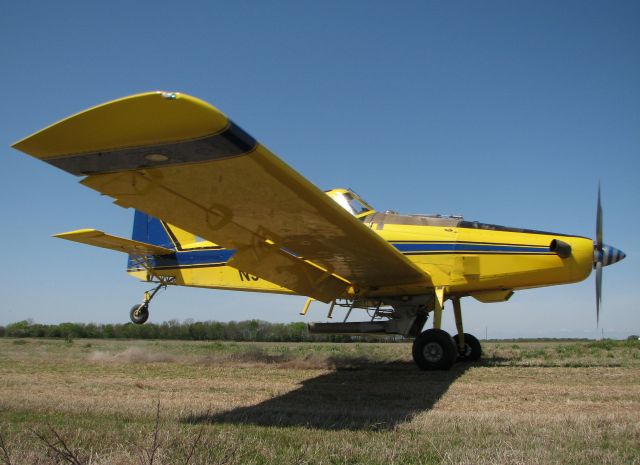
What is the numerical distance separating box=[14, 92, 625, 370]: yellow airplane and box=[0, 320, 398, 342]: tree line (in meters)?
18.5

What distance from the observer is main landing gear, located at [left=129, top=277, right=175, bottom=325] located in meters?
13.4

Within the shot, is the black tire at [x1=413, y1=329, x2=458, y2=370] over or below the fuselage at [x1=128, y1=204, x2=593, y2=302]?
below

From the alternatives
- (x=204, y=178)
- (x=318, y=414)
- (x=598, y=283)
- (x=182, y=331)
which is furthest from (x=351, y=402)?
(x=182, y=331)

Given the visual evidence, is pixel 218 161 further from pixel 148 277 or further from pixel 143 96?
pixel 148 277

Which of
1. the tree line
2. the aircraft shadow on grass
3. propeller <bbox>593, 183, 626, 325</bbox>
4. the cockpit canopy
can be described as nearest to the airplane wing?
the aircraft shadow on grass

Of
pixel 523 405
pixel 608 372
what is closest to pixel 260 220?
pixel 523 405

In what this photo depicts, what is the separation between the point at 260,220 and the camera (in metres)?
6.85

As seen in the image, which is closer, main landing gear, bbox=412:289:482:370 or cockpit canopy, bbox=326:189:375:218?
main landing gear, bbox=412:289:482:370

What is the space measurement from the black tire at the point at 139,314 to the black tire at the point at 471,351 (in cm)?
777

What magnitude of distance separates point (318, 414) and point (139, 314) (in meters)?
9.20

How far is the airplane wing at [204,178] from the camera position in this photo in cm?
424

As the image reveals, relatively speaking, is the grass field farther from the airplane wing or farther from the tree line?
the tree line

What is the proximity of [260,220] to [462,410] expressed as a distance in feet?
11.0

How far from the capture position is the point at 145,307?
1351 cm
